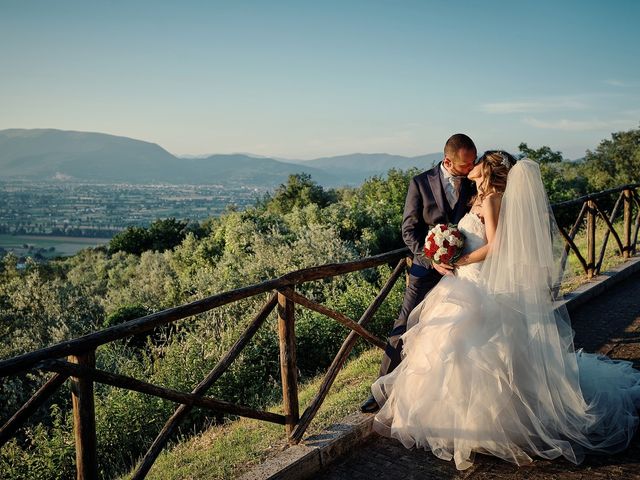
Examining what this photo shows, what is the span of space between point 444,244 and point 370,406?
1.44 m

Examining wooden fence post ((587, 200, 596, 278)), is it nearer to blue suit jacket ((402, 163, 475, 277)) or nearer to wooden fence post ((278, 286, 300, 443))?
blue suit jacket ((402, 163, 475, 277))

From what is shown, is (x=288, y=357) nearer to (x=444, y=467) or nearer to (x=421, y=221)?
(x=444, y=467)

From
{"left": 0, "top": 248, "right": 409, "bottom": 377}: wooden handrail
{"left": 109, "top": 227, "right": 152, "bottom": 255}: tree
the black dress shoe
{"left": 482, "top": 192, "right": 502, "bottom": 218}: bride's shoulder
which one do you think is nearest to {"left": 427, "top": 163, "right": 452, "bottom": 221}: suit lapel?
{"left": 482, "top": 192, "right": 502, "bottom": 218}: bride's shoulder

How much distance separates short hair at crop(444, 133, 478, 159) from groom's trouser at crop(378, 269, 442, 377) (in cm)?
102

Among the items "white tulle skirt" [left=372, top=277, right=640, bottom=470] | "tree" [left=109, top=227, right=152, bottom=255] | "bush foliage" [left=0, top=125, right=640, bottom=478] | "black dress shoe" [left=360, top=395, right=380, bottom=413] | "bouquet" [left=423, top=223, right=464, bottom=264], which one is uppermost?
"bouquet" [left=423, top=223, right=464, bottom=264]

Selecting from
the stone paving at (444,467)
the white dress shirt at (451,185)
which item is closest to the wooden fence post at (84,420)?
the stone paving at (444,467)

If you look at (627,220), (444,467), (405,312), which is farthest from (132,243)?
(444,467)

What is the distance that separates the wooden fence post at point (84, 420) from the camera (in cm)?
272

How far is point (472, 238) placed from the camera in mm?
4086

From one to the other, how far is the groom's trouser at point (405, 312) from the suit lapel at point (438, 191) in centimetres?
55

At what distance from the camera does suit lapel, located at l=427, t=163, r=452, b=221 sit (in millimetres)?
4246

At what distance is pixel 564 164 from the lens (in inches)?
2197

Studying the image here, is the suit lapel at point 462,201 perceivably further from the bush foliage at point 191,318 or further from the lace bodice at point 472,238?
the bush foliage at point 191,318

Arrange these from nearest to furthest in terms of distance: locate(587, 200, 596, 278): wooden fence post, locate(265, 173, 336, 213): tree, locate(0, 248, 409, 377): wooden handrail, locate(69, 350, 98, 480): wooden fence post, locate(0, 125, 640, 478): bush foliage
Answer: locate(0, 248, 409, 377): wooden handrail
locate(69, 350, 98, 480): wooden fence post
locate(0, 125, 640, 478): bush foliage
locate(587, 200, 596, 278): wooden fence post
locate(265, 173, 336, 213): tree
